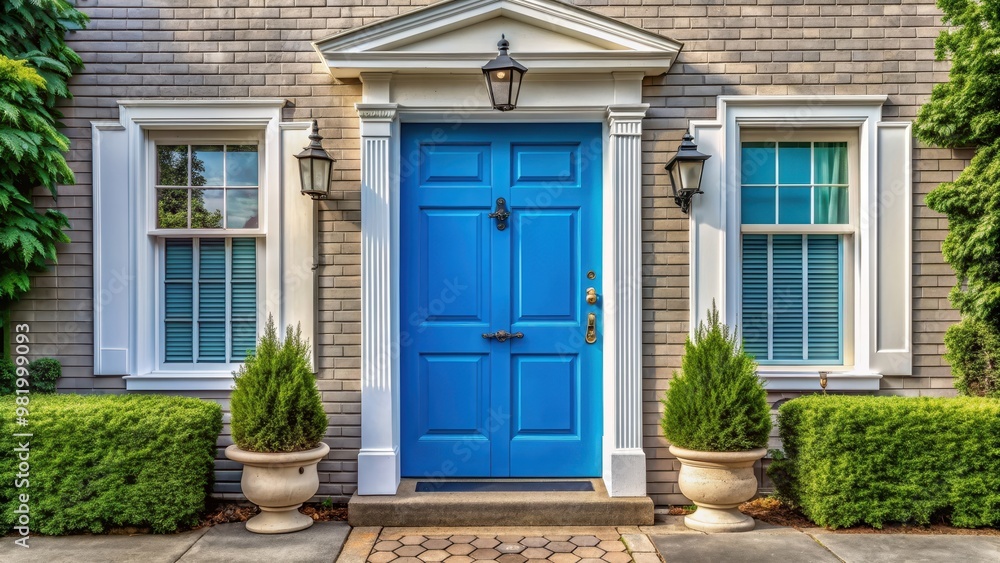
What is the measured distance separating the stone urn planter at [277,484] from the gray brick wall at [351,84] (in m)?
0.51

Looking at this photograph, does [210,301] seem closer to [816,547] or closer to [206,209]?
[206,209]

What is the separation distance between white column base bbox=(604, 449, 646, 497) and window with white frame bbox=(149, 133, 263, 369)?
254 centimetres

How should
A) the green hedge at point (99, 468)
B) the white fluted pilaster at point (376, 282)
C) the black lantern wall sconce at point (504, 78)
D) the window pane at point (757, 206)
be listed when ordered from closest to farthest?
1. the green hedge at point (99, 468)
2. the black lantern wall sconce at point (504, 78)
3. the white fluted pilaster at point (376, 282)
4. the window pane at point (757, 206)

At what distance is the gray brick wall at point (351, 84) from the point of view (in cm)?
464

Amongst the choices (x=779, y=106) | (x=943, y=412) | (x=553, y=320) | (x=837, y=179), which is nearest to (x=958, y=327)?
(x=943, y=412)

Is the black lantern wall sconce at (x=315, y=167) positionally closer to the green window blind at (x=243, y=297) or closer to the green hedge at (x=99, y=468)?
the green window blind at (x=243, y=297)

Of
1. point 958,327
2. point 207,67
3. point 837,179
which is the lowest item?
point 958,327

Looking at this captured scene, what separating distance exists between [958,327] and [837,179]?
1.21m

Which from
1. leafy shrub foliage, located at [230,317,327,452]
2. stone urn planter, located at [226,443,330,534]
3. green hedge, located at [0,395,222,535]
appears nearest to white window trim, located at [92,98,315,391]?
leafy shrub foliage, located at [230,317,327,452]

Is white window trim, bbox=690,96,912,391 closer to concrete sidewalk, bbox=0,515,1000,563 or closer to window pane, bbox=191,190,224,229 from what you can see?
concrete sidewalk, bbox=0,515,1000,563

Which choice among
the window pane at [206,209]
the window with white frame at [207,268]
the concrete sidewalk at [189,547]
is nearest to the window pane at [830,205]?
the concrete sidewalk at [189,547]

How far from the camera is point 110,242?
4.65 meters

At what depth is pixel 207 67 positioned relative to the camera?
15.4 ft

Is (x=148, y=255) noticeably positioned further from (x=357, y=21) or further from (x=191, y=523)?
(x=357, y=21)
